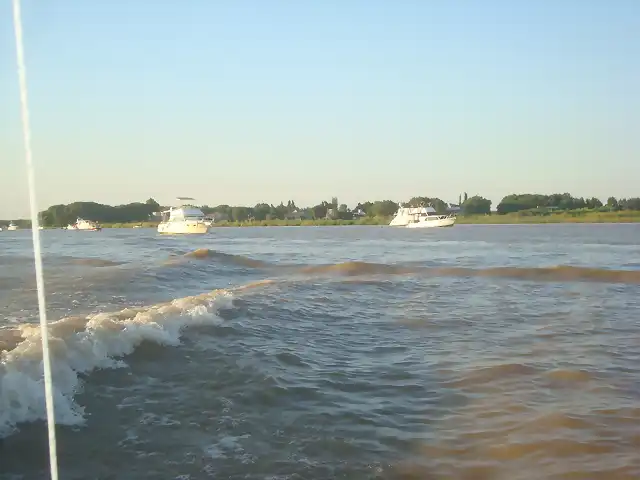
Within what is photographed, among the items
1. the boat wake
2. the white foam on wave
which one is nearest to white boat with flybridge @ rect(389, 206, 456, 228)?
the boat wake

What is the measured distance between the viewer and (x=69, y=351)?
24.5 feet

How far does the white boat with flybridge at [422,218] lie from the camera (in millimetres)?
104775

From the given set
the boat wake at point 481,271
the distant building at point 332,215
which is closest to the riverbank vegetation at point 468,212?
the distant building at point 332,215

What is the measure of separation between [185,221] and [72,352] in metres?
76.4

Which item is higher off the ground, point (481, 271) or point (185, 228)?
point (185, 228)

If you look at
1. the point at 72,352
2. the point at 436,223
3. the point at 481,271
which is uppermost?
the point at 72,352

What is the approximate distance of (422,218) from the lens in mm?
106688

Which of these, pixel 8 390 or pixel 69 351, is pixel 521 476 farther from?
pixel 69 351

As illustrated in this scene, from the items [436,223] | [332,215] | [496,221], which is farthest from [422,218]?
[332,215]

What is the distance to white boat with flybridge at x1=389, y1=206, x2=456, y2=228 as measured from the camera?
10478 centimetres

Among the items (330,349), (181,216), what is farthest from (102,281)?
(181,216)

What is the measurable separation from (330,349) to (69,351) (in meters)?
4.01

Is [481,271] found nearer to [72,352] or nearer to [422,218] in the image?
[72,352]

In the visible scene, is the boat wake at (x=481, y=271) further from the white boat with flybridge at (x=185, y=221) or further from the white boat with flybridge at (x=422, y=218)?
the white boat with flybridge at (x=422, y=218)
